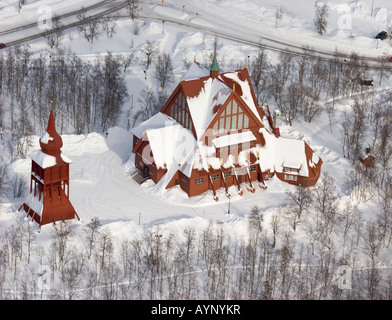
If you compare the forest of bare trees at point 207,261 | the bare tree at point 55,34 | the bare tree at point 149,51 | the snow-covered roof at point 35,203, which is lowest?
the forest of bare trees at point 207,261

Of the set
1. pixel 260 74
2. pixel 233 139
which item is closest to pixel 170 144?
pixel 233 139

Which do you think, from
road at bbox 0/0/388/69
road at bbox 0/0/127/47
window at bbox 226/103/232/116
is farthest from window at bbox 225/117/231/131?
road at bbox 0/0/127/47

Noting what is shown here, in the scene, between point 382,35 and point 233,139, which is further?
point 382,35

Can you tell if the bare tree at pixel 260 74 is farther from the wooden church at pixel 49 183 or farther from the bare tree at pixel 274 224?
the wooden church at pixel 49 183

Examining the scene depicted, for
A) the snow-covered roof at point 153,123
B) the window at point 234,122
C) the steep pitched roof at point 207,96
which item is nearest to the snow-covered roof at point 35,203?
the snow-covered roof at point 153,123

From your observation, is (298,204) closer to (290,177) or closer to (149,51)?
(290,177)

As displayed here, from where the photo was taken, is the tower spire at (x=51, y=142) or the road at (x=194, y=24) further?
the road at (x=194, y=24)

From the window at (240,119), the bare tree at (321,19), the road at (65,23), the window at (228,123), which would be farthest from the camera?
the bare tree at (321,19)
